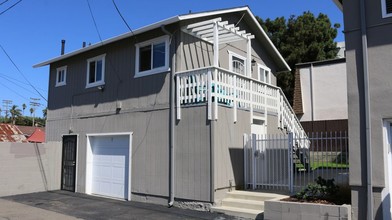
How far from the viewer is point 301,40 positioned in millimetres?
31656

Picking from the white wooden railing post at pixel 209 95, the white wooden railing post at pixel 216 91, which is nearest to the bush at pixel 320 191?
the white wooden railing post at pixel 216 91

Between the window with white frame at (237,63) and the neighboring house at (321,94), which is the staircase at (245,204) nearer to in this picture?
the window with white frame at (237,63)

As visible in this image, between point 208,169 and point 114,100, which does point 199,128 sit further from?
point 114,100

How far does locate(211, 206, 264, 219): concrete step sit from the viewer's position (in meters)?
9.73

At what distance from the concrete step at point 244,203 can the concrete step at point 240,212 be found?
0.14m

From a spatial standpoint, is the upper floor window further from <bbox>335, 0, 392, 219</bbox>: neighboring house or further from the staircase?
the staircase

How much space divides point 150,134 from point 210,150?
2657mm

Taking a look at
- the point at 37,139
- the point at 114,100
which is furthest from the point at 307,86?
the point at 37,139

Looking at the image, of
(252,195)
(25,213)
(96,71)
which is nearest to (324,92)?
(96,71)

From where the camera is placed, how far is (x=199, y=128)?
1127cm

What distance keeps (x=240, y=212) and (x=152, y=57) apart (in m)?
6.01

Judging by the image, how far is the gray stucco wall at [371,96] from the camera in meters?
7.93

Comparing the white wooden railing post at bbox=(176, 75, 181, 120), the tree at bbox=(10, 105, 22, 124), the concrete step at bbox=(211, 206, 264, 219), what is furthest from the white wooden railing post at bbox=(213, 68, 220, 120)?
the tree at bbox=(10, 105, 22, 124)

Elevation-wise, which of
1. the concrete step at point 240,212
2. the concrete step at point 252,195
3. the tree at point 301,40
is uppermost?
the tree at point 301,40
